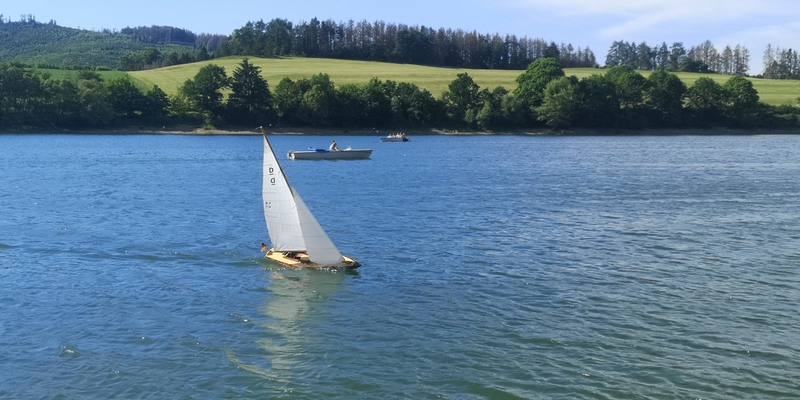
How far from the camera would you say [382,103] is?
140 m

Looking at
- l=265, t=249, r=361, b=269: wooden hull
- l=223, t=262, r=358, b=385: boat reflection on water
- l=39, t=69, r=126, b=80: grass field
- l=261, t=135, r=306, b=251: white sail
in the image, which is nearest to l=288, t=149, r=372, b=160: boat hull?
l=265, t=249, r=361, b=269: wooden hull

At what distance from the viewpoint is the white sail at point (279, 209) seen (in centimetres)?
2650

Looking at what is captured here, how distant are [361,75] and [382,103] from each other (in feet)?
89.5

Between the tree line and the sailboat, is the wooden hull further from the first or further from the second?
the tree line

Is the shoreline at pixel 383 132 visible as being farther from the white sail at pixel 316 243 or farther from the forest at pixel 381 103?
the white sail at pixel 316 243

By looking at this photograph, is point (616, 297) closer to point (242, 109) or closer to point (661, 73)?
point (242, 109)

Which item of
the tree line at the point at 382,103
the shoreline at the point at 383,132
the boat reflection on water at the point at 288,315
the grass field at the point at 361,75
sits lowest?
the boat reflection on water at the point at 288,315

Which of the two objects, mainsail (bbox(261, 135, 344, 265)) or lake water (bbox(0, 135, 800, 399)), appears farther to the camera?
mainsail (bbox(261, 135, 344, 265))

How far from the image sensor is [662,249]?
30.8m

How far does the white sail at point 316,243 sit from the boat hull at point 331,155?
5485 cm

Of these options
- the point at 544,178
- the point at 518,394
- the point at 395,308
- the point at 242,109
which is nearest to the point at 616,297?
the point at 395,308

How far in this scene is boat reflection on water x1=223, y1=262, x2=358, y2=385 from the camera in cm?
1794

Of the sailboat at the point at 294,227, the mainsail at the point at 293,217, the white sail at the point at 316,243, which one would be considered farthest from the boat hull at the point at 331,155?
the white sail at the point at 316,243

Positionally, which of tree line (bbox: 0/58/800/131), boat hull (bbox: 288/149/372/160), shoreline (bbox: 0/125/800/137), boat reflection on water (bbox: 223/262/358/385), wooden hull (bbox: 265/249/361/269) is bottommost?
boat reflection on water (bbox: 223/262/358/385)
